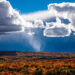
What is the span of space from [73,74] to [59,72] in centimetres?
290

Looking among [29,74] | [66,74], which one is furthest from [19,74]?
[66,74]

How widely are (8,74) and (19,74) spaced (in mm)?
2311

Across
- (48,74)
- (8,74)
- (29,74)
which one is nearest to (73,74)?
(48,74)

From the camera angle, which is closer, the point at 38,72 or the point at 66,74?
Answer: the point at 66,74

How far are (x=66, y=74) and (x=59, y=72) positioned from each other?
89.9 inches

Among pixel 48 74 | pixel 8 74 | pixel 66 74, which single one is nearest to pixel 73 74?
pixel 66 74

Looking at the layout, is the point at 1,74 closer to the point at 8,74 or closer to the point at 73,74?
the point at 8,74

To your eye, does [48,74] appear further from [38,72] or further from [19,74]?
[19,74]

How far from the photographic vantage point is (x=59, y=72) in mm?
46656

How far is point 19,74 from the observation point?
154 ft

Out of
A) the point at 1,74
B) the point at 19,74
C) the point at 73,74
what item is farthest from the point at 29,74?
the point at 73,74

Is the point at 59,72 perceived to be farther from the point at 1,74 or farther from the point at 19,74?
the point at 1,74

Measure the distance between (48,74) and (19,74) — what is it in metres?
6.09

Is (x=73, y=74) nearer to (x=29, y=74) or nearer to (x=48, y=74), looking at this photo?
(x=48, y=74)
